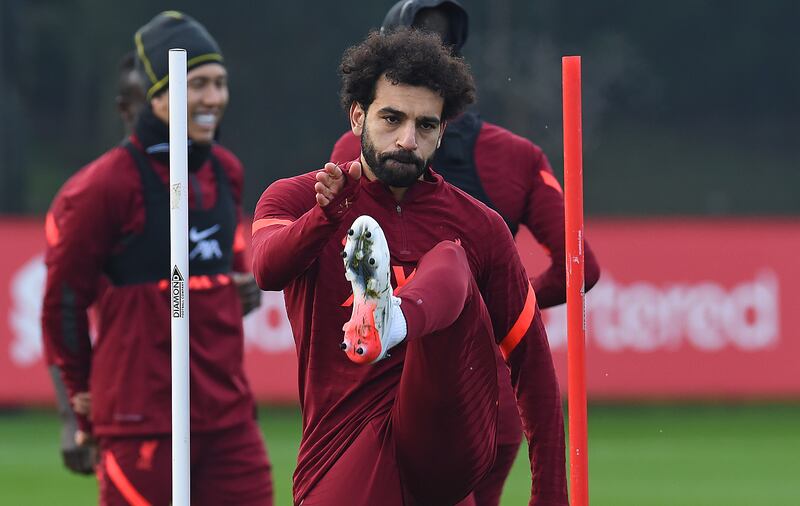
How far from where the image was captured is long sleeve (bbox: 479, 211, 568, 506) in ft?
14.2

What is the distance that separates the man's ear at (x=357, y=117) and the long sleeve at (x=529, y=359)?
1.47 feet

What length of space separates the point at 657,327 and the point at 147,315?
6.75 metres

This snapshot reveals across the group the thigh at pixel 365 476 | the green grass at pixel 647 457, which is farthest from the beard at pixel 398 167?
the green grass at pixel 647 457

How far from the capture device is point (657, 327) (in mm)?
12203

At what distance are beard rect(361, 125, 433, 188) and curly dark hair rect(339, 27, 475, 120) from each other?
176mm

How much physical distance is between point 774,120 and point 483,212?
9585 millimetres

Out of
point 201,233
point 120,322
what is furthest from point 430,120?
point 120,322

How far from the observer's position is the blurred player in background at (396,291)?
162 inches

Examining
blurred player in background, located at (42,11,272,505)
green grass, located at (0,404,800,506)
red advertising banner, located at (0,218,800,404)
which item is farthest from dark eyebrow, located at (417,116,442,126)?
red advertising banner, located at (0,218,800,404)

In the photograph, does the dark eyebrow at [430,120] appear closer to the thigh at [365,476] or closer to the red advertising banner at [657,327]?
the thigh at [365,476]

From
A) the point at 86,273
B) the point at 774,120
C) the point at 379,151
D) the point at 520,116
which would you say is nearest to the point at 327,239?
the point at 379,151

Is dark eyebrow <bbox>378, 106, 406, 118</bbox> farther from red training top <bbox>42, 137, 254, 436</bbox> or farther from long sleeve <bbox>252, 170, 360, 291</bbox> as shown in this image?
red training top <bbox>42, 137, 254, 436</bbox>

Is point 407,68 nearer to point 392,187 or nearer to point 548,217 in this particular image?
point 392,187

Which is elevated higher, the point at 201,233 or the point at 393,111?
the point at 393,111
